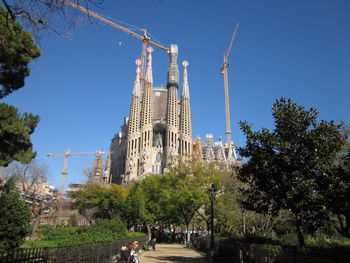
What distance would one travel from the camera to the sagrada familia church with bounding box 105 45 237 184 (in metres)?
78.1

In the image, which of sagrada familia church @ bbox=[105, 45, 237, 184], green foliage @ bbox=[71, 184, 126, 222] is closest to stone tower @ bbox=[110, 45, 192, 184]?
sagrada familia church @ bbox=[105, 45, 237, 184]

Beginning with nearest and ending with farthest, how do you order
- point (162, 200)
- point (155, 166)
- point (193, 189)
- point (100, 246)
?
point (100, 246) → point (193, 189) → point (162, 200) → point (155, 166)

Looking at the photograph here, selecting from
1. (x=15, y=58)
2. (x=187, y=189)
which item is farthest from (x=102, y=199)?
(x=15, y=58)

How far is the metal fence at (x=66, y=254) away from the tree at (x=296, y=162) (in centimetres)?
680

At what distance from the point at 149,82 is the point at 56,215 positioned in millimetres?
48707

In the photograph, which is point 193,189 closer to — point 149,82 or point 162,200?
point 162,200

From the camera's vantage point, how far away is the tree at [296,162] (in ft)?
37.3

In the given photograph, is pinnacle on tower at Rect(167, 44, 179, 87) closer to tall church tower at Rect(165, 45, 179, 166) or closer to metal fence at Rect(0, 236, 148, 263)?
tall church tower at Rect(165, 45, 179, 166)

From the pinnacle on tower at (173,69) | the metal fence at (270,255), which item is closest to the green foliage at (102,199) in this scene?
the metal fence at (270,255)

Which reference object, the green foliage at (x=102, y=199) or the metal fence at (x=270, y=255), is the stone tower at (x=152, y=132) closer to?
the green foliage at (x=102, y=199)

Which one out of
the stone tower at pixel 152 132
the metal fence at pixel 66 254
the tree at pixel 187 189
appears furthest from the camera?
the stone tower at pixel 152 132

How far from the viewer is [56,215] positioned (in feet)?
157

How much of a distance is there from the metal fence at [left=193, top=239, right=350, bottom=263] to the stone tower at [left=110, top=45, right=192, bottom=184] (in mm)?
59469

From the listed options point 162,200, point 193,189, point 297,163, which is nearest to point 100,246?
point 297,163
